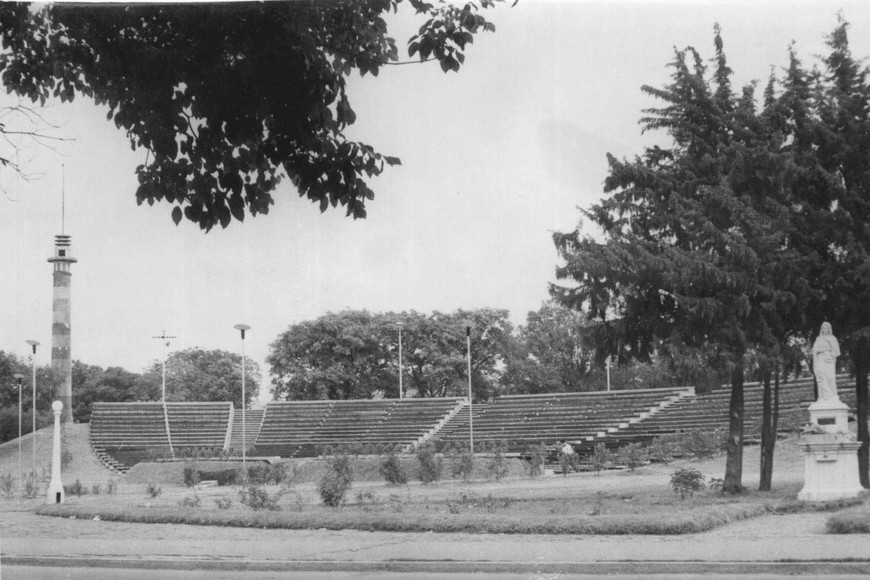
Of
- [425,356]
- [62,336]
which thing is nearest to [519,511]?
[62,336]

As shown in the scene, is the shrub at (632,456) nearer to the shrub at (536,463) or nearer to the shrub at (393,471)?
the shrub at (536,463)

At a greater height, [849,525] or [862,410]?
[862,410]

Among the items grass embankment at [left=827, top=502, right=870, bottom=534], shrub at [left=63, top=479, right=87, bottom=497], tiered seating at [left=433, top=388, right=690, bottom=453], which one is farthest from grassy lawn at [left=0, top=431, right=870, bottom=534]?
tiered seating at [left=433, top=388, right=690, bottom=453]

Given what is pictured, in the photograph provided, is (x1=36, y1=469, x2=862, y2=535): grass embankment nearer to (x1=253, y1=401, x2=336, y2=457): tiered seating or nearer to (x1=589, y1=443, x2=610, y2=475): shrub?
(x1=589, y1=443, x2=610, y2=475): shrub

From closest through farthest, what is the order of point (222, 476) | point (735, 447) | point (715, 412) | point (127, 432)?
point (735, 447) < point (222, 476) < point (715, 412) < point (127, 432)

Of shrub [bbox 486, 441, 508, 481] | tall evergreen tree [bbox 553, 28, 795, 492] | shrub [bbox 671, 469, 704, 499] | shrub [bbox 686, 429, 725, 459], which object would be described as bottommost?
shrub [bbox 486, 441, 508, 481]

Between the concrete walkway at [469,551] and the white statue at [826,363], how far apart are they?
3.18 meters

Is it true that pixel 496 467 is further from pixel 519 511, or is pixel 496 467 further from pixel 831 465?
pixel 831 465

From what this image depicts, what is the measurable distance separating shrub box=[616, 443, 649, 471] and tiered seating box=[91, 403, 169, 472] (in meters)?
21.0

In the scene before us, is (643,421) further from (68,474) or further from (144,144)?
(144,144)

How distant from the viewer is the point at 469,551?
11117mm

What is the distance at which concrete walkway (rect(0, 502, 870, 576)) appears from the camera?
9.83 m

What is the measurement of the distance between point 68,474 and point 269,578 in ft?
109

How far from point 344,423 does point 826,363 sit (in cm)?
3286
